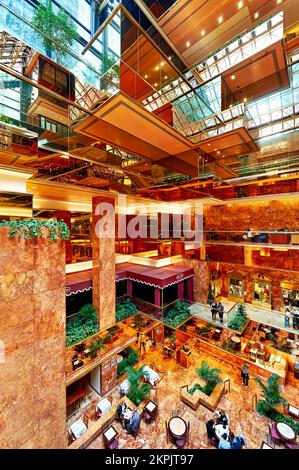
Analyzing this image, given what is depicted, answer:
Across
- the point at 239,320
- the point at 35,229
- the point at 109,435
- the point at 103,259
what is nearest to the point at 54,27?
the point at 35,229

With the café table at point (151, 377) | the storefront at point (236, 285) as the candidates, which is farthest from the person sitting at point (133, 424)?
the storefront at point (236, 285)

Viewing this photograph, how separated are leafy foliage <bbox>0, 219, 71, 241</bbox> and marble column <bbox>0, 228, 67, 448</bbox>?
6.1 inches

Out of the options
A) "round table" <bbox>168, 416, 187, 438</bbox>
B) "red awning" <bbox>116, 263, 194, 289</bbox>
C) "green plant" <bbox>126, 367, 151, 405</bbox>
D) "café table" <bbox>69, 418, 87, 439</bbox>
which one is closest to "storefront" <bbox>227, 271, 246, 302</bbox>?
"red awning" <bbox>116, 263, 194, 289</bbox>

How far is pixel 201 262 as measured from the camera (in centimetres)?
1323

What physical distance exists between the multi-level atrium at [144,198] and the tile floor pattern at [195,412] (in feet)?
0.20

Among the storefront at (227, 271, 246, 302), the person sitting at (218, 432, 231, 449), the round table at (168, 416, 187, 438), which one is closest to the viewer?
the person sitting at (218, 432, 231, 449)

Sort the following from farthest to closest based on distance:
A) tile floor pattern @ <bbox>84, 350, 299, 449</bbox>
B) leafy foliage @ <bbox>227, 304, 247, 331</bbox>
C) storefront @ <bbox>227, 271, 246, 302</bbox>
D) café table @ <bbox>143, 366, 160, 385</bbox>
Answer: storefront @ <bbox>227, 271, 246, 302</bbox>
leafy foliage @ <bbox>227, 304, 247, 331</bbox>
café table @ <bbox>143, 366, 160, 385</bbox>
tile floor pattern @ <bbox>84, 350, 299, 449</bbox>

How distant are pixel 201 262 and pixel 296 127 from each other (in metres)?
9.00

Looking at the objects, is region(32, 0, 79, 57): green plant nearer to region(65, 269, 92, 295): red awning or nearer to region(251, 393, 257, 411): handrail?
region(65, 269, 92, 295): red awning

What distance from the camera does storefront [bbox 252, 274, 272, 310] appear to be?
1207 cm

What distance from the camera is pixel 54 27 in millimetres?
4332

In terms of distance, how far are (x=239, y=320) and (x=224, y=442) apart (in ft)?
19.4

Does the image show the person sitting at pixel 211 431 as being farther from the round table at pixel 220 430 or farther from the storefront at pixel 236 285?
the storefront at pixel 236 285

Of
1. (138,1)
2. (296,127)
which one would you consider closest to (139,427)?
(138,1)
